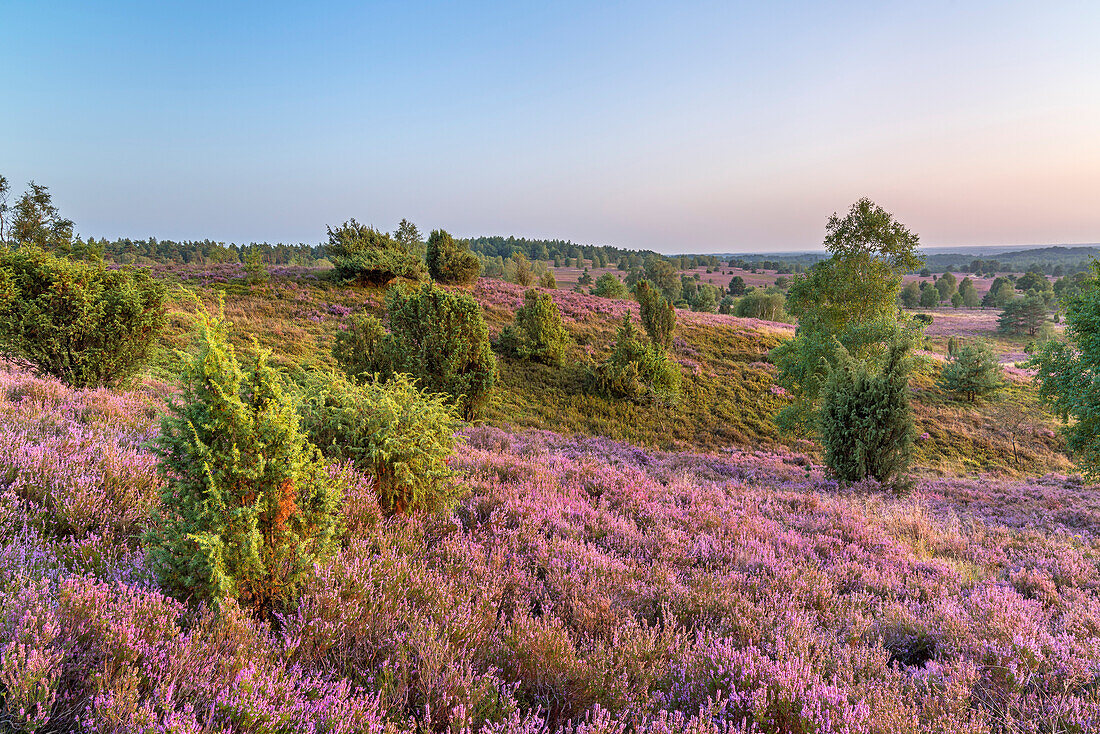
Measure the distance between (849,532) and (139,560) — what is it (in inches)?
285

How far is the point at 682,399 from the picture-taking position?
2014cm

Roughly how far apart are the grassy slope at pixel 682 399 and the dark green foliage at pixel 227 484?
12.1 m

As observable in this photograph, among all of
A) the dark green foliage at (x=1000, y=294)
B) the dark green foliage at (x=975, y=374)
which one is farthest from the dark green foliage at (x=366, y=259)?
the dark green foliage at (x=1000, y=294)

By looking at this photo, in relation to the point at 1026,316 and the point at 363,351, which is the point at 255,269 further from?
the point at 1026,316

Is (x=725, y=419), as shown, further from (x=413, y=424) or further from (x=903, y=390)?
(x=413, y=424)

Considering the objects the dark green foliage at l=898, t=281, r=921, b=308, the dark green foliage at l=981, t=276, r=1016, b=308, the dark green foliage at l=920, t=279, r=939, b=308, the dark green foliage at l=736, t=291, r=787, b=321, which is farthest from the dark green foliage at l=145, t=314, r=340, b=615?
the dark green foliage at l=920, t=279, r=939, b=308

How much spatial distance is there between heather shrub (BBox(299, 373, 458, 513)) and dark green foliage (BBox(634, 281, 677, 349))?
67.0 feet

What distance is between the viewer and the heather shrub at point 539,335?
2048cm

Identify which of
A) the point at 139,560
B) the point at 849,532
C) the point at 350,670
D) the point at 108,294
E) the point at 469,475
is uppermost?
the point at 108,294

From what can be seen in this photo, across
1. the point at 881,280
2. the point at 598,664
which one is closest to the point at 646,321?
the point at 881,280

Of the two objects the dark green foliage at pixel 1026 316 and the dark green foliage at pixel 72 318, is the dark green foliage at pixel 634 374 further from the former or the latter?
the dark green foliage at pixel 1026 316

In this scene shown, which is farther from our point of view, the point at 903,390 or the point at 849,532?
the point at 903,390

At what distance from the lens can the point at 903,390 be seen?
33.3ft

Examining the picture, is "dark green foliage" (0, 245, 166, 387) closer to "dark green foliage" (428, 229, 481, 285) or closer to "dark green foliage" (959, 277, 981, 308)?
"dark green foliage" (428, 229, 481, 285)
